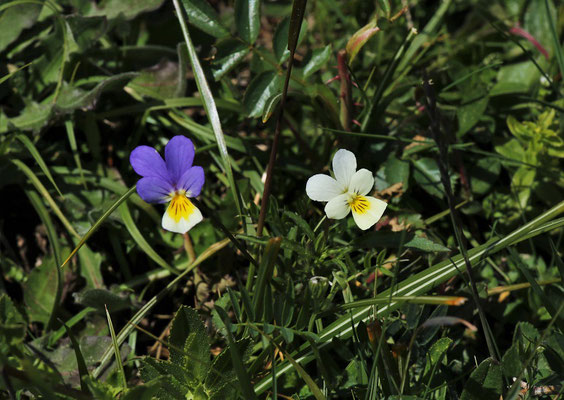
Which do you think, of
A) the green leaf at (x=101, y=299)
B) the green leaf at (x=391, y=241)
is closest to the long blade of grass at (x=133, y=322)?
the green leaf at (x=101, y=299)

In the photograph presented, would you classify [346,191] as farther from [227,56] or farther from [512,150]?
[512,150]

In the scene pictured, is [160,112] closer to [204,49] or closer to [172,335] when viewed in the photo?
[204,49]

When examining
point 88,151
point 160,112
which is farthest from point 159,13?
point 88,151

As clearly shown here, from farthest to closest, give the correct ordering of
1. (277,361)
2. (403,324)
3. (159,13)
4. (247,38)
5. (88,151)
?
(159,13) < (88,151) < (247,38) < (277,361) < (403,324)

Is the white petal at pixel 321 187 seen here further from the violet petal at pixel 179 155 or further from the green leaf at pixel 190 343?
the green leaf at pixel 190 343

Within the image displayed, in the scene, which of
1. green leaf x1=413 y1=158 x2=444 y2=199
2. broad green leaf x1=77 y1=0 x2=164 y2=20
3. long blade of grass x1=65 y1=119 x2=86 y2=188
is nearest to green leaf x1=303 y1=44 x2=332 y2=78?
green leaf x1=413 y1=158 x2=444 y2=199
